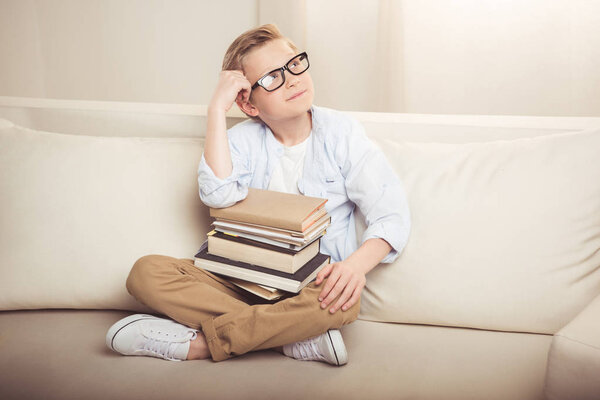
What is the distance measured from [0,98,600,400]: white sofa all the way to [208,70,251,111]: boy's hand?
19 cm

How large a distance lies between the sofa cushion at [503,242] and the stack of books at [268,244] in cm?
23

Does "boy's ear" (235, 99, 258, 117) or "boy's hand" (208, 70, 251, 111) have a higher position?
"boy's hand" (208, 70, 251, 111)

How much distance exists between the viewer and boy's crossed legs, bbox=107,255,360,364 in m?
0.99

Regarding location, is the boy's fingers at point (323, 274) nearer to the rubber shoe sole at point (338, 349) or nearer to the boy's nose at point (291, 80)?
the rubber shoe sole at point (338, 349)

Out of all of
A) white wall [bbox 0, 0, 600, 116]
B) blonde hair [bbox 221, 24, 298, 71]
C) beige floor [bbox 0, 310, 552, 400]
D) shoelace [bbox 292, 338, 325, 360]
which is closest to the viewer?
beige floor [bbox 0, 310, 552, 400]

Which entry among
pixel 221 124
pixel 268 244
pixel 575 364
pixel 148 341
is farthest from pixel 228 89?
→ pixel 575 364

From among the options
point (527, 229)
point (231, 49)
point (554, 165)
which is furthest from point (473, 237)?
point (231, 49)

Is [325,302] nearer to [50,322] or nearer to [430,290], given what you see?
[430,290]

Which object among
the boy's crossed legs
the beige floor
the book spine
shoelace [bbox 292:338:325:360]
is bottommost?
the beige floor

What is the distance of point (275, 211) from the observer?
1.07 meters

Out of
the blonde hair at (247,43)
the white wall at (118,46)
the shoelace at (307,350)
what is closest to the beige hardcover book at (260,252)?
the shoelace at (307,350)

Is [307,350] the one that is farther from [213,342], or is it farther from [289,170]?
[289,170]

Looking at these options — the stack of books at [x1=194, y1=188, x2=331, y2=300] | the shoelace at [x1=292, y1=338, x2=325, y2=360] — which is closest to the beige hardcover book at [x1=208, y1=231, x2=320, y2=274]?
the stack of books at [x1=194, y1=188, x2=331, y2=300]

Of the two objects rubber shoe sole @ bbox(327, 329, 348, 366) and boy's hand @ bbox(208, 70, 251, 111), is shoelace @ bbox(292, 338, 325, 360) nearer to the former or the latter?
rubber shoe sole @ bbox(327, 329, 348, 366)
